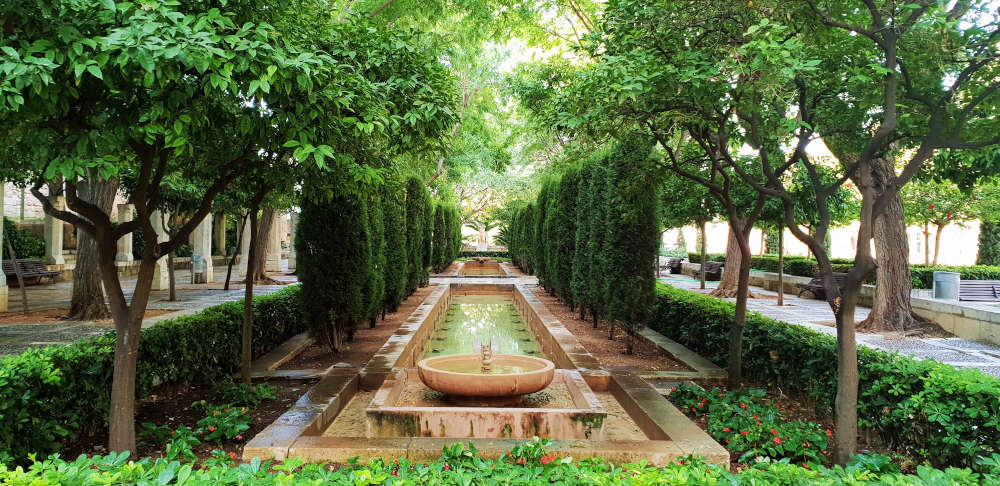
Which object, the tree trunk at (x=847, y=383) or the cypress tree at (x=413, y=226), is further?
the cypress tree at (x=413, y=226)

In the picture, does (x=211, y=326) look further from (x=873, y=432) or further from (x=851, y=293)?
(x=873, y=432)

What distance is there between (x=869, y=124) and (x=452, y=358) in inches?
190

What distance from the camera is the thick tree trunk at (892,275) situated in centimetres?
1031

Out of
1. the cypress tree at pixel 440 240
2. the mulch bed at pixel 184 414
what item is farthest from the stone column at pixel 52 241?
the mulch bed at pixel 184 414

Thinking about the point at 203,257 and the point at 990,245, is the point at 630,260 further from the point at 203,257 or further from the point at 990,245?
the point at 990,245

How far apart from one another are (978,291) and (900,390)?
1252cm

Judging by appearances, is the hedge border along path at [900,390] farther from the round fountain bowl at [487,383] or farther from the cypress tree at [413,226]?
the cypress tree at [413,226]

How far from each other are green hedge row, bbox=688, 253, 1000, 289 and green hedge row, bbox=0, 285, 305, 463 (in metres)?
13.1

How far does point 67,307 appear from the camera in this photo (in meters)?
12.5

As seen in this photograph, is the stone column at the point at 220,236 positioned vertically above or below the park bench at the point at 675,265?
above

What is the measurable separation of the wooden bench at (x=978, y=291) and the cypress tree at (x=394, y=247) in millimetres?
13044

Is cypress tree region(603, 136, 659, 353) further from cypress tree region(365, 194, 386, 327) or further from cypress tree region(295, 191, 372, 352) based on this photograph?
cypress tree region(295, 191, 372, 352)

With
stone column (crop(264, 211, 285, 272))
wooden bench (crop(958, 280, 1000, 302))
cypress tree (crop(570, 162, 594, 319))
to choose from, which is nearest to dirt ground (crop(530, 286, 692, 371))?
cypress tree (crop(570, 162, 594, 319))

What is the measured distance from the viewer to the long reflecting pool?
9.79m
